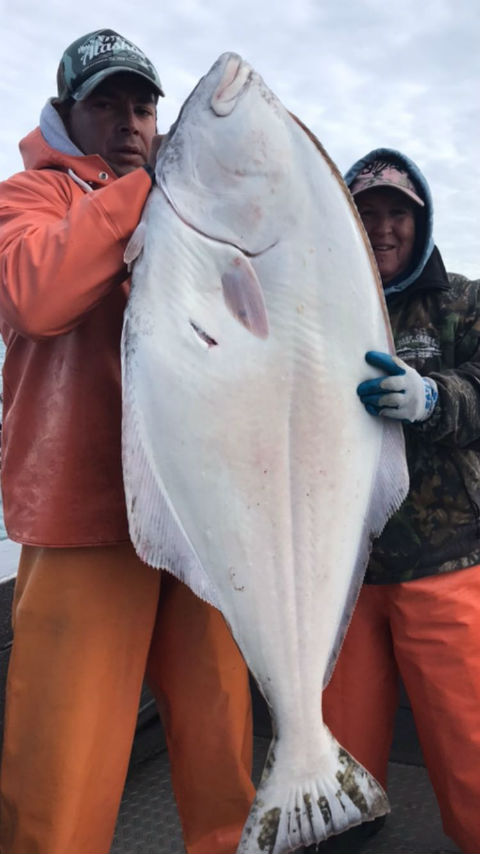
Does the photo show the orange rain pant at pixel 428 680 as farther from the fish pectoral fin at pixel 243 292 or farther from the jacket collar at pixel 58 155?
the jacket collar at pixel 58 155

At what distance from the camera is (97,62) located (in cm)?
204

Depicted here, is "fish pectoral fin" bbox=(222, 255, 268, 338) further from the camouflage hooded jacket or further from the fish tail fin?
the fish tail fin

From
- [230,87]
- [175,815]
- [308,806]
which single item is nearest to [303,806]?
[308,806]

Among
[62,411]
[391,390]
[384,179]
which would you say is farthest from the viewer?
[384,179]

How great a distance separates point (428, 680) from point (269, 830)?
839mm

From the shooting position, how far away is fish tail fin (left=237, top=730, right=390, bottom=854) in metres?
1.73

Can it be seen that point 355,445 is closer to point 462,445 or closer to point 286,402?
point 286,402

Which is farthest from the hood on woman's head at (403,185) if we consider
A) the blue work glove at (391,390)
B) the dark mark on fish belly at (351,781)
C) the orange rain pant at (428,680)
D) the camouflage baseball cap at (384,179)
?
the dark mark on fish belly at (351,781)

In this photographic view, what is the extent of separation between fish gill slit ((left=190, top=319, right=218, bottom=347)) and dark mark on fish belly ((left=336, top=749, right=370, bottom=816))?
1.03 metres

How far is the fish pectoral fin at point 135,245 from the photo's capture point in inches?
66.7

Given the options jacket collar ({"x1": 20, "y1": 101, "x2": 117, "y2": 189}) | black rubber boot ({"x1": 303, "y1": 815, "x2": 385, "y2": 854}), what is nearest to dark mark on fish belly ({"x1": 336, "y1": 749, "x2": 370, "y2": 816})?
black rubber boot ({"x1": 303, "y1": 815, "x2": 385, "y2": 854})

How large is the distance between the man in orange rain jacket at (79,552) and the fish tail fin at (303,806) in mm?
467

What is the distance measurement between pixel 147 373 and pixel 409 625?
129cm

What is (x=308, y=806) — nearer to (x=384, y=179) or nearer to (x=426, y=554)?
(x=426, y=554)
